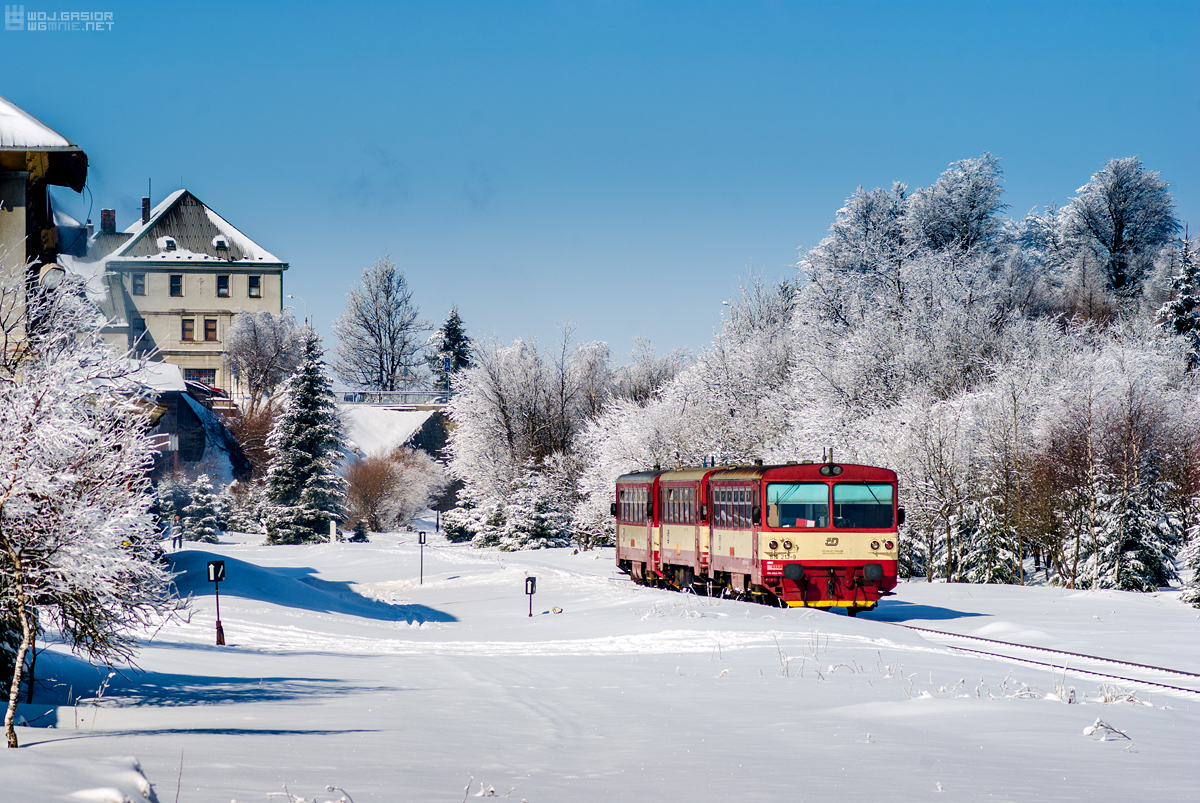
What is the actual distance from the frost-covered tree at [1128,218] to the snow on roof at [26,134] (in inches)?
2524

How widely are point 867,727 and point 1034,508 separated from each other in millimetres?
27006

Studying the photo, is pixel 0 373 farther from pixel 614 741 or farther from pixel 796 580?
pixel 796 580

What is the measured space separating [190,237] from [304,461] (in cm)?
4238

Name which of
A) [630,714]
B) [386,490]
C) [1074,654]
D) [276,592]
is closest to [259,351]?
[386,490]

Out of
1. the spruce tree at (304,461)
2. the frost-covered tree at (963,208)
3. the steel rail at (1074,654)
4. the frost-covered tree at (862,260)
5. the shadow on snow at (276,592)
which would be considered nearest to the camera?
the steel rail at (1074,654)

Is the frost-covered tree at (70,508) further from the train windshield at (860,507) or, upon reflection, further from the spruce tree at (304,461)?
the spruce tree at (304,461)

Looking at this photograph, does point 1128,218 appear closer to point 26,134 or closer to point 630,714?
point 26,134

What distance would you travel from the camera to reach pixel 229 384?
9212 centimetres

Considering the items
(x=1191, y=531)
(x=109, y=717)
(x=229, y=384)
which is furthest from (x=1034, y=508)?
(x=229, y=384)

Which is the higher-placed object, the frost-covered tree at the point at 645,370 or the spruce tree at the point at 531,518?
the frost-covered tree at the point at 645,370

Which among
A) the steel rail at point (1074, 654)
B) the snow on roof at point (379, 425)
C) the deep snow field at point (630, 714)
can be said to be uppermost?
the snow on roof at point (379, 425)

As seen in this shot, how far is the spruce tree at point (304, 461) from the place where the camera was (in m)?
59.3

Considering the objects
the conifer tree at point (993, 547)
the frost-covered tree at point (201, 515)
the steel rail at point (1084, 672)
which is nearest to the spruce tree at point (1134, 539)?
the conifer tree at point (993, 547)

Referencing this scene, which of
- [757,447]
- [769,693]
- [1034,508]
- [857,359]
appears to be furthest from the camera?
[757,447]
